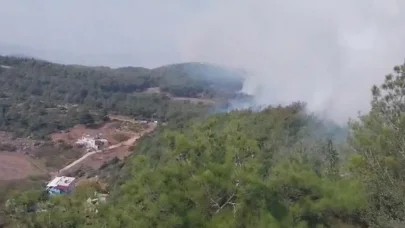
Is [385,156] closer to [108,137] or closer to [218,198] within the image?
[218,198]

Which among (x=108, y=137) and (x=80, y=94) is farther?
(x=80, y=94)

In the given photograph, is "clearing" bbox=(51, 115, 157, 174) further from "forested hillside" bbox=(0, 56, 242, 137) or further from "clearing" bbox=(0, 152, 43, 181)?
"clearing" bbox=(0, 152, 43, 181)

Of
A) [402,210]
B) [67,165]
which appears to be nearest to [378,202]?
[402,210]

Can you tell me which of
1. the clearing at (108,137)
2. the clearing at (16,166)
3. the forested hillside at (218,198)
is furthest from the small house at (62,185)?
the forested hillside at (218,198)

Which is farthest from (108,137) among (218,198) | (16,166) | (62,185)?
(218,198)

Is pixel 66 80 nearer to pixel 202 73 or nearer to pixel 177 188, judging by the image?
pixel 202 73

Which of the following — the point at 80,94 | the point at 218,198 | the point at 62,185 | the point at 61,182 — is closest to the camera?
the point at 218,198

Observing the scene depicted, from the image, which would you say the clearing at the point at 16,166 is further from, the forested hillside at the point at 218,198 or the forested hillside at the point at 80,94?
the forested hillside at the point at 218,198

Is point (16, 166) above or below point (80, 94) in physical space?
below
